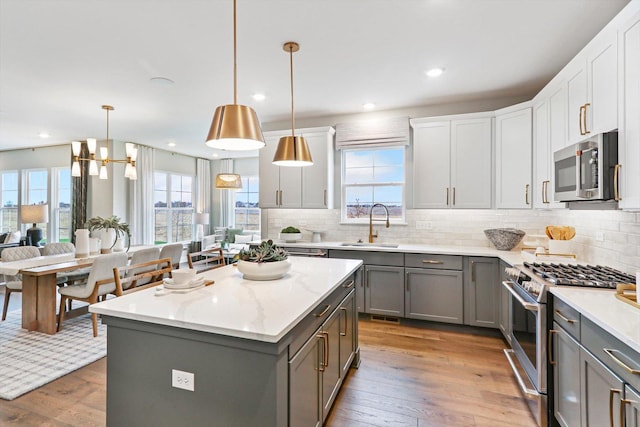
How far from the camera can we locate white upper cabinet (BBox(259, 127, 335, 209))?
173 inches

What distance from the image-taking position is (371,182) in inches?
177

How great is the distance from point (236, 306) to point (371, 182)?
3233 mm

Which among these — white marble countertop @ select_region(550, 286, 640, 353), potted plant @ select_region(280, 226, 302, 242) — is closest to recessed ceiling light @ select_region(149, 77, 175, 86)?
potted plant @ select_region(280, 226, 302, 242)

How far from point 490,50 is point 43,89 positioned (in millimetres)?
4637

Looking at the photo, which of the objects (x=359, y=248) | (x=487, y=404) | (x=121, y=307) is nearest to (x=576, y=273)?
(x=487, y=404)

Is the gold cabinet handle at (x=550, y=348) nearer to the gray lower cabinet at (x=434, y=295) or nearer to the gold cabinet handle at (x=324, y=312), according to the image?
the gold cabinet handle at (x=324, y=312)

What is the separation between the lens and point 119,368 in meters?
1.57

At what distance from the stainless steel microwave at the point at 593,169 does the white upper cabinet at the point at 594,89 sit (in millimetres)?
106

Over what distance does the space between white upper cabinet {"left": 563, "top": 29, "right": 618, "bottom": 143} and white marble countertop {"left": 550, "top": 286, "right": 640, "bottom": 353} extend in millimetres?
988

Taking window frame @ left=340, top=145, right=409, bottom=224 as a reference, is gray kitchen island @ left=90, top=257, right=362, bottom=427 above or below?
below

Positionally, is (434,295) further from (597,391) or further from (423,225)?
(597,391)

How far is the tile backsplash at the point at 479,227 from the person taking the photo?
7.82ft

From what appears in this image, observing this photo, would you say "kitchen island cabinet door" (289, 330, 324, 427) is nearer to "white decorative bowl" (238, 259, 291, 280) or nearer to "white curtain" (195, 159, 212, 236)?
"white decorative bowl" (238, 259, 291, 280)

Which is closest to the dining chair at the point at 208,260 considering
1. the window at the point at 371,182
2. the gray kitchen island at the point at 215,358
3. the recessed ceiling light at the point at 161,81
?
the gray kitchen island at the point at 215,358
